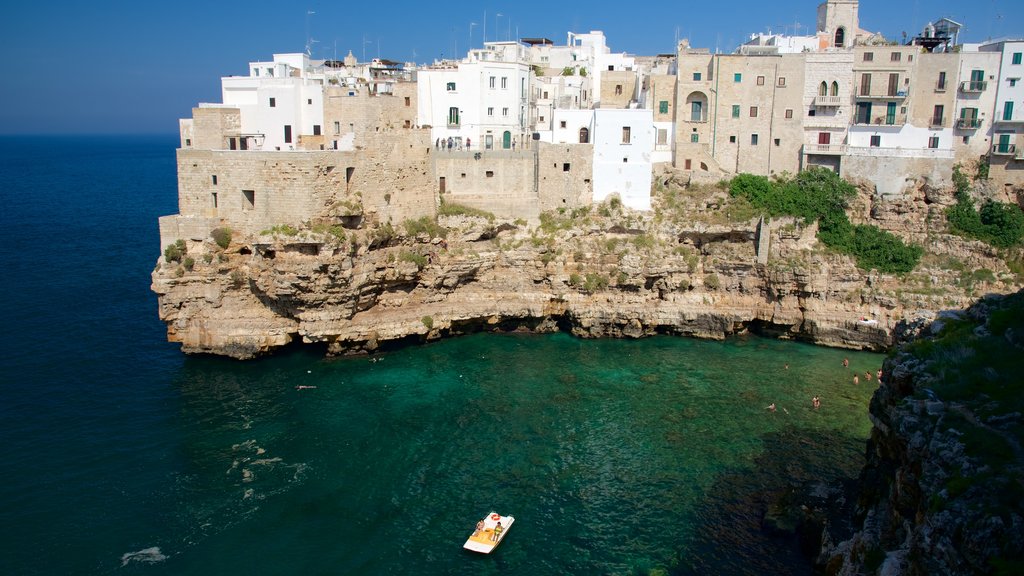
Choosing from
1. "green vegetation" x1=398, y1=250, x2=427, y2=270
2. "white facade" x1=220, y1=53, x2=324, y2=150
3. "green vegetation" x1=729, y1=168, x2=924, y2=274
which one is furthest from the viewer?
"green vegetation" x1=729, y1=168, x2=924, y2=274

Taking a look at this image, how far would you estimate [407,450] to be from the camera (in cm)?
2533

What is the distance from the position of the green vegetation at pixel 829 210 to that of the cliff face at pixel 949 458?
17211mm

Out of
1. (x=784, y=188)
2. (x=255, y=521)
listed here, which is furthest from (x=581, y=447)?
(x=784, y=188)

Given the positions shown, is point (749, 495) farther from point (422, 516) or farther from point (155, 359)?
point (155, 359)

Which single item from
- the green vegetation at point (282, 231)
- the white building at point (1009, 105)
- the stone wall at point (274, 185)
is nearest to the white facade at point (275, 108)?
the stone wall at point (274, 185)

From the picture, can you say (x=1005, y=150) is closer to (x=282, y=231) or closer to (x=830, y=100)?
(x=830, y=100)

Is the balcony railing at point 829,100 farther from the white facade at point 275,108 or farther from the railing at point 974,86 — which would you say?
the white facade at point 275,108

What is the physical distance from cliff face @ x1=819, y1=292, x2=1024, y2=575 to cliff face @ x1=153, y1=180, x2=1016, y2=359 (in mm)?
15492

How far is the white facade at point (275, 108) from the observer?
3575 cm

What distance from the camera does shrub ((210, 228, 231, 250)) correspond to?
3206 cm

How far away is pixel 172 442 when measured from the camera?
25438 millimetres

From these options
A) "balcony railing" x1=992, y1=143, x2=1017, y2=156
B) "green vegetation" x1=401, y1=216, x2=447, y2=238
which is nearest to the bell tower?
"balcony railing" x1=992, y1=143, x2=1017, y2=156

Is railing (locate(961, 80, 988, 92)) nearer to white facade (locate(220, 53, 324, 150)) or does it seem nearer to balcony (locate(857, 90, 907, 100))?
balcony (locate(857, 90, 907, 100))

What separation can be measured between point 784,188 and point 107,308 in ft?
115
